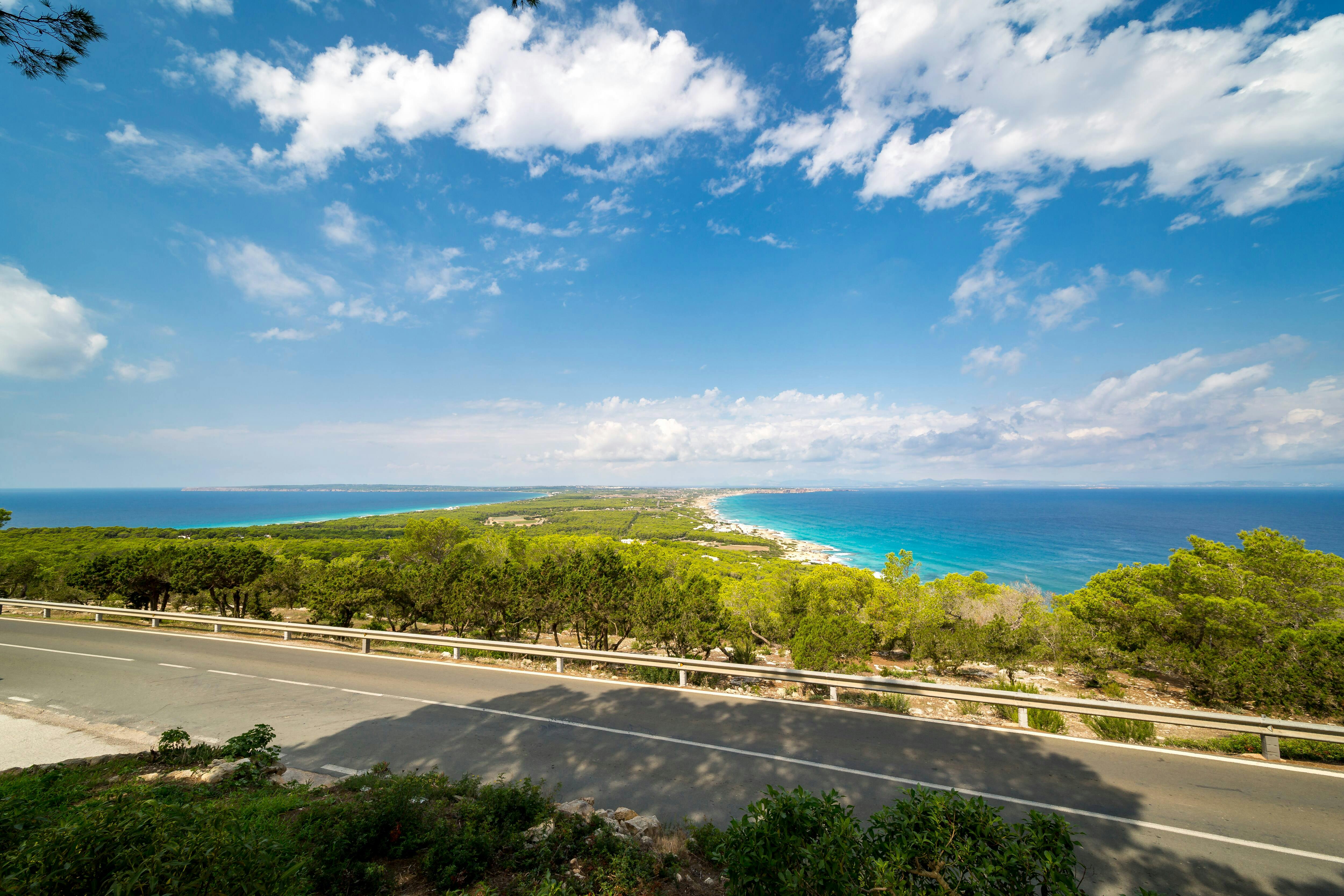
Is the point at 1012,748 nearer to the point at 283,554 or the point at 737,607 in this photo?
the point at 737,607

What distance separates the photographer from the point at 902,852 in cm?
300

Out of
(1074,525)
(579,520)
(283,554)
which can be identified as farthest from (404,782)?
(1074,525)

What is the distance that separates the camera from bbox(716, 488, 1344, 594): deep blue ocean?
6394 centimetres

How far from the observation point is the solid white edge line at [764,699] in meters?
7.33

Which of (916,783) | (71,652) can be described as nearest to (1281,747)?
(916,783)

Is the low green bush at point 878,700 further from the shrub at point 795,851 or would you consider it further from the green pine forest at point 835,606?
the shrub at point 795,851

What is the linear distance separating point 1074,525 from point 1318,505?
14402 cm

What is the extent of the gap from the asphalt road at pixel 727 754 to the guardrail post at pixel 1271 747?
0.23 meters

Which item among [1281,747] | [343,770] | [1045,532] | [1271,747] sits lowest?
[1045,532]

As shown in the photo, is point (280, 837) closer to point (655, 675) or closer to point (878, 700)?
point (655, 675)

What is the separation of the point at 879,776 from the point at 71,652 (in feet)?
73.5

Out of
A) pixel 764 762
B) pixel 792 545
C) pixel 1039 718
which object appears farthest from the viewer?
pixel 792 545

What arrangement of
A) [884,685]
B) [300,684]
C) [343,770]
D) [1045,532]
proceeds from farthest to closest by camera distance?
[1045,532] → [300,684] → [884,685] → [343,770]

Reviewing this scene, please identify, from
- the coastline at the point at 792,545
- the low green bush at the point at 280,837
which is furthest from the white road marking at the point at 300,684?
the coastline at the point at 792,545
